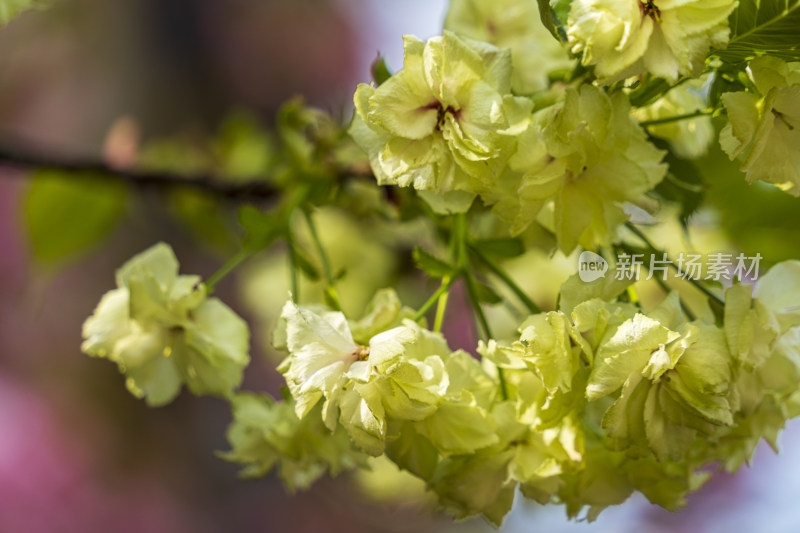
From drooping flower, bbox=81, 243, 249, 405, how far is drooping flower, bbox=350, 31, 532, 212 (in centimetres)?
16

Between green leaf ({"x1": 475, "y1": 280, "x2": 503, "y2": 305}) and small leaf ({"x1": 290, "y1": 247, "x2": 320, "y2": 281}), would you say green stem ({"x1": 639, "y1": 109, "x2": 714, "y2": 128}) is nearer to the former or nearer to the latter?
green leaf ({"x1": 475, "y1": 280, "x2": 503, "y2": 305})

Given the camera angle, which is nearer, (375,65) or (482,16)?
(375,65)

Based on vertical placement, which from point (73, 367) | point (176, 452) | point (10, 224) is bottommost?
point (176, 452)

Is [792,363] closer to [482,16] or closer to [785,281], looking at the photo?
Answer: [785,281]

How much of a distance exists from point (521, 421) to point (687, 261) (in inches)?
6.4

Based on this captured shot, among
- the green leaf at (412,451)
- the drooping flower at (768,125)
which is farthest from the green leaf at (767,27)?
the green leaf at (412,451)

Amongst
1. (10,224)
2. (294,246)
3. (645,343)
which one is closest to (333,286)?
(294,246)

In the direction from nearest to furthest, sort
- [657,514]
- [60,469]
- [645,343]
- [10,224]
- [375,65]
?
1. [645,343]
2. [375,65]
3. [657,514]
4. [60,469]
5. [10,224]

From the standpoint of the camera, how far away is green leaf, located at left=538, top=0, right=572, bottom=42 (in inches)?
12.9

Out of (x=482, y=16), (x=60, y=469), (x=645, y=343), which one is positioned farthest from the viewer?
(x=60, y=469)

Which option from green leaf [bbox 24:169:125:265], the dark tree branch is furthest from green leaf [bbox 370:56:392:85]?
green leaf [bbox 24:169:125:265]

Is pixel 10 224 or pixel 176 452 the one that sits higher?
pixel 10 224

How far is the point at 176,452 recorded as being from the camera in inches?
92.3

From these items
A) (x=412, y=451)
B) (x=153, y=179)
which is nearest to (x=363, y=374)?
(x=412, y=451)
